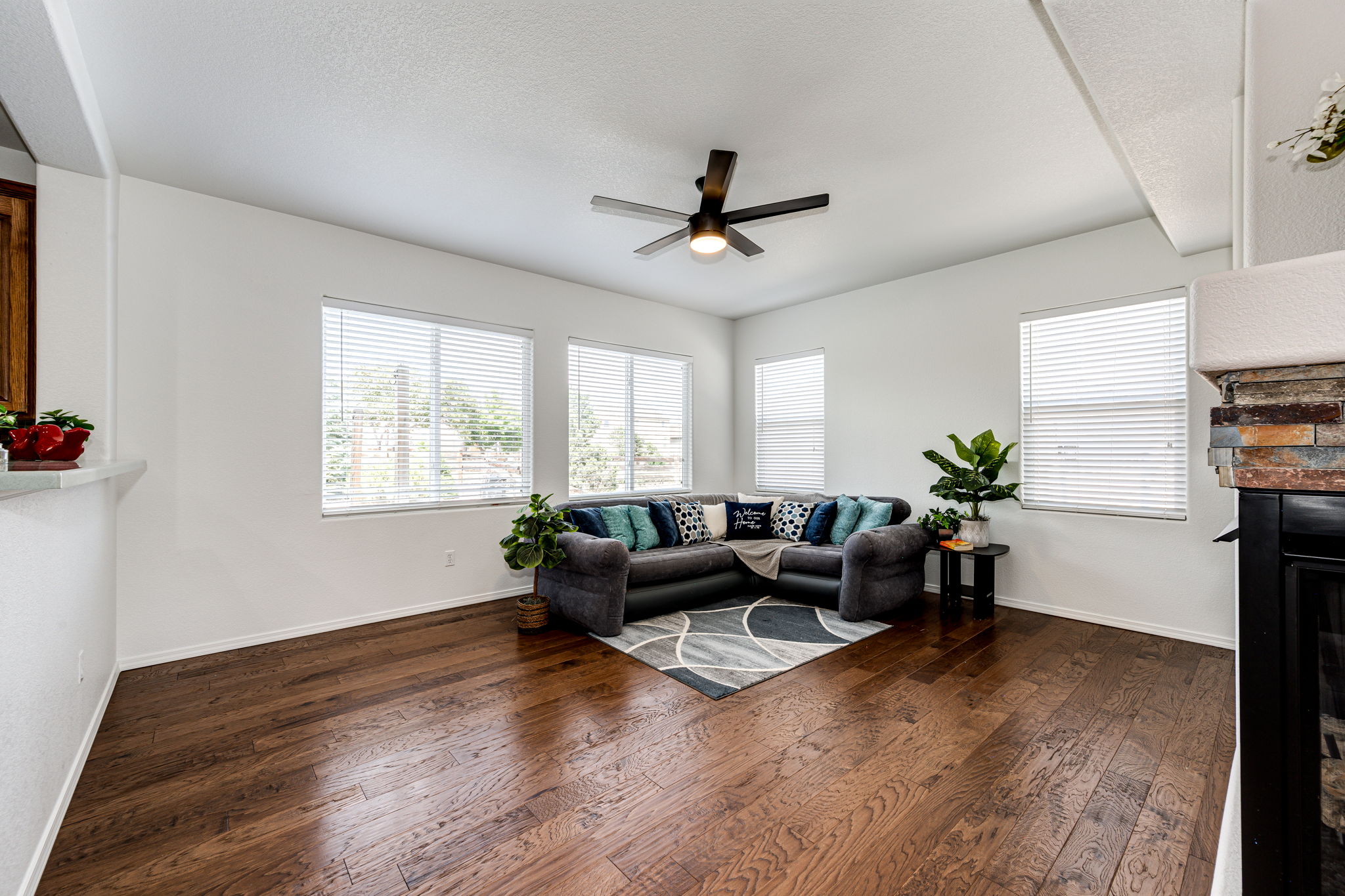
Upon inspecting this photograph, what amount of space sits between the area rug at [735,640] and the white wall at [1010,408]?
5.04 feet

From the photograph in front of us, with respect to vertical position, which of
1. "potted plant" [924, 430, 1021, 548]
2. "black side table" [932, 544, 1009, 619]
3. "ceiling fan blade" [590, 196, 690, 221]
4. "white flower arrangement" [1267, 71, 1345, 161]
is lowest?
"black side table" [932, 544, 1009, 619]

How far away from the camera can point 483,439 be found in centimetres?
484

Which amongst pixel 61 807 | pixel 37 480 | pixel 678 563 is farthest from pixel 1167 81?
pixel 61 807

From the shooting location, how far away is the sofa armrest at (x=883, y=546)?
4059 millimetres

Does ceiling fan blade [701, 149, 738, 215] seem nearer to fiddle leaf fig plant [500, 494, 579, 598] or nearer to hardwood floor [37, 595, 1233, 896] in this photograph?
fiddle leaf fig plant [500, 494, 579, 598]

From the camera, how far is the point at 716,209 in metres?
3.11

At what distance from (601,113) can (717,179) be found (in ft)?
2.10

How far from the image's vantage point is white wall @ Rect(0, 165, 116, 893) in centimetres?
154

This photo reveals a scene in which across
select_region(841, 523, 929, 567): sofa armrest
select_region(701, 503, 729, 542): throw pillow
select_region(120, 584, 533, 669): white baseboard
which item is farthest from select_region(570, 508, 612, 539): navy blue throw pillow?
select_region(841, 523, 929, 567): sofa armrest

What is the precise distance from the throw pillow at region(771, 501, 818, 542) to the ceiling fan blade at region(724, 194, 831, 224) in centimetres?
291

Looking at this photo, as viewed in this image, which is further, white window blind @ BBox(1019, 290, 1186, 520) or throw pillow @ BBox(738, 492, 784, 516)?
throw pillow @ BBox(738, 492, 784, 516)

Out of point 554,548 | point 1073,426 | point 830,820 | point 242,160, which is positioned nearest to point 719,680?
point 830,820

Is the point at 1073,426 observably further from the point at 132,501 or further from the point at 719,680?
the point at 132,501

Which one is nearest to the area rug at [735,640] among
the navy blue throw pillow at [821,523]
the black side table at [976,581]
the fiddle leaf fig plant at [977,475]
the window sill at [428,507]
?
the navy blue throw pillow at [821,523]
